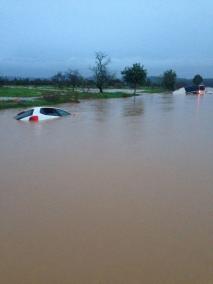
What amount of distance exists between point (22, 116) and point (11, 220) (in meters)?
14.6

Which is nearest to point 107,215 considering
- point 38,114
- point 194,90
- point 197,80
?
point 38,114

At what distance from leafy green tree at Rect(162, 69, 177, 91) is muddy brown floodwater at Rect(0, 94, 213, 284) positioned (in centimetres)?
8181

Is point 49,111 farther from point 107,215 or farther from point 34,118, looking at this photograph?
point 107,215

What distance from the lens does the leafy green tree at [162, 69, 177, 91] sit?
91062mm

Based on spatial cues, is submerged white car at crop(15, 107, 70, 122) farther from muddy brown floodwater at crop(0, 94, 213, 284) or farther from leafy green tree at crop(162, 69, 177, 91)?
leafy green tree at crop(162, 69, 177, 91)

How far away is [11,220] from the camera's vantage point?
5.63m

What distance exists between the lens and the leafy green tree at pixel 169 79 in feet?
299

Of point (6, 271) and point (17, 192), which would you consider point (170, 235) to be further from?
point (17, 192)

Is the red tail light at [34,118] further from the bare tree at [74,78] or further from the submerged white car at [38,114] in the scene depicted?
the bare tree at [74,78]

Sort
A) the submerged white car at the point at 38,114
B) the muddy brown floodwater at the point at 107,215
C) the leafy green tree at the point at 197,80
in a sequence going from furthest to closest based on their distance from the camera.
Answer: the leafy green tree at the point at 197,80 < the submerged white car at the point at 38,114 < the muddy brown floodwater at the point at 107,215

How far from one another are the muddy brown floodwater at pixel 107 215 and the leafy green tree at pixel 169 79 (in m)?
81.8

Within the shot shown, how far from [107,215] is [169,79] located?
8823 cm

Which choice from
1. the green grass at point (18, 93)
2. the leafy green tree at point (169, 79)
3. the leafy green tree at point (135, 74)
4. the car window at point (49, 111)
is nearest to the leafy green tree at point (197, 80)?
the leafy green tree at point (169, 79)

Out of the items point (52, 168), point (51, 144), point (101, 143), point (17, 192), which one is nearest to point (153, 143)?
point (101, 143)
